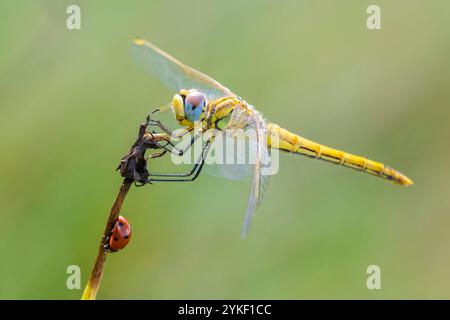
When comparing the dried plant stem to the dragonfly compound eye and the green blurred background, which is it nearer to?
the dragonfly compound eye

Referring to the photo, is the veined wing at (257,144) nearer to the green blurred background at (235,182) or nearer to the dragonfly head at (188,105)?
the dragonfly head at (188,105)

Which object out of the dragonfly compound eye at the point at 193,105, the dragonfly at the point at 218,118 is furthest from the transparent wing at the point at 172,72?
the dragonfly compound eye at the point at 193,105

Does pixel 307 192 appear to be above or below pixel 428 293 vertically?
above

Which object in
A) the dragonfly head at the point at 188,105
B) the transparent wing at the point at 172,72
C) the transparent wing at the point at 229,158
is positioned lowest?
the transparent wing at the point at 229,158

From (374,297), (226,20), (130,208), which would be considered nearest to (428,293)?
(374,297)

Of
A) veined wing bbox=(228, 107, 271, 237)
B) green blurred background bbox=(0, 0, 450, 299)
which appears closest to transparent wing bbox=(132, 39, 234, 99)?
veined wing bbox=(228, 107, 271, 237)

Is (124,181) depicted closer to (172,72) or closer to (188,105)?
(188,105)
